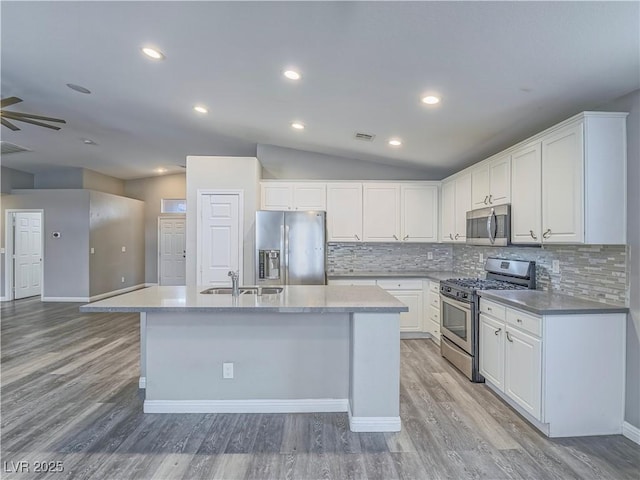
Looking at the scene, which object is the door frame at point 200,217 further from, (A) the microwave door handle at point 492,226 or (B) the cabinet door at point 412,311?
(A) the microwave door handle at point 492,226

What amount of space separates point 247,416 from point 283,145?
149 inches

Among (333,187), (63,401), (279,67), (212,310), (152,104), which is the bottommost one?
(63,401)

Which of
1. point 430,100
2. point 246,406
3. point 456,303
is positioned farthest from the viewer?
point 456,303

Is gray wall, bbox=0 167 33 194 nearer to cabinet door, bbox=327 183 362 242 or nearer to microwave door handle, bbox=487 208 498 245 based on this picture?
cabinet door, bbox=327 183 362 242

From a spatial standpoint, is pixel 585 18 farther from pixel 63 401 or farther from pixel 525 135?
pixel 63 401

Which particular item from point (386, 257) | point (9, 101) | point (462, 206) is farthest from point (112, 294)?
point (462, 206)

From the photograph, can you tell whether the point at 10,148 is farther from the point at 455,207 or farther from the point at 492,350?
the point at 492,350

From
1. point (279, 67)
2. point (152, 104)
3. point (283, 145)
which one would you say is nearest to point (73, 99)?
point (152, 104)

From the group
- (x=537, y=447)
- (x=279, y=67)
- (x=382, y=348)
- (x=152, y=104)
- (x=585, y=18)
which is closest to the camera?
(x=585, y=18)

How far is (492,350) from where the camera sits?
9.98 ft

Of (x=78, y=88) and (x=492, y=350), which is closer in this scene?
(x=492, y=350)

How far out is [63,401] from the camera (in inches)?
117

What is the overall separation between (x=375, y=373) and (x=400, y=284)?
2371mm

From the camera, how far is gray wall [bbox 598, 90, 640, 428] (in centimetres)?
234
